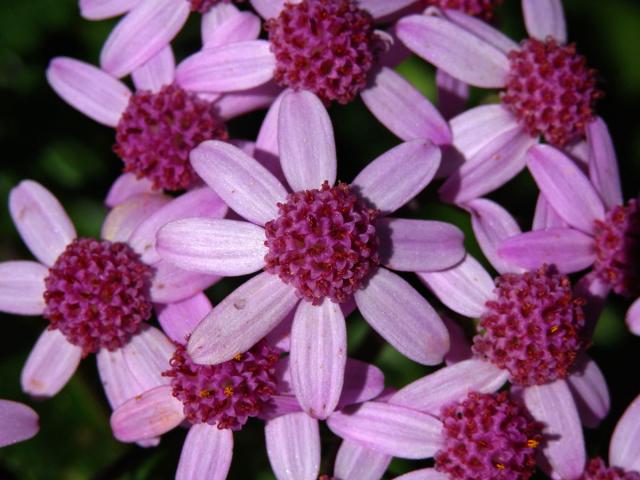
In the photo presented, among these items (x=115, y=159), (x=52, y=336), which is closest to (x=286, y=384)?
(x=52, y=336)

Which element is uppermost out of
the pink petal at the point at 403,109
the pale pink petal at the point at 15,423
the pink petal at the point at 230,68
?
the pink petal at the point at 230,68

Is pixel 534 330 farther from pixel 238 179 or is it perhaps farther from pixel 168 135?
pixel 168 135

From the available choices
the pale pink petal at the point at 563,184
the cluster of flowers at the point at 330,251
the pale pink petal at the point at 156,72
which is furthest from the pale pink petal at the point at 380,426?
the pale pink petal at the point at 156,72

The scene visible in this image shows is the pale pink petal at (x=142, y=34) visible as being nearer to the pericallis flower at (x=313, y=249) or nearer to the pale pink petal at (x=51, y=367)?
the pericallis flower at (x=313, y=249)

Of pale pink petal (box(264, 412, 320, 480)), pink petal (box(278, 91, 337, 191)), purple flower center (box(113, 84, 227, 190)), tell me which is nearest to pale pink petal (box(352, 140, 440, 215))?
pink petal (box(278, 91, 337, 191))

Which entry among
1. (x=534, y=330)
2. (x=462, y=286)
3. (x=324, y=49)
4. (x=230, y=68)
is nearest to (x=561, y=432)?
(x=534, y=330)

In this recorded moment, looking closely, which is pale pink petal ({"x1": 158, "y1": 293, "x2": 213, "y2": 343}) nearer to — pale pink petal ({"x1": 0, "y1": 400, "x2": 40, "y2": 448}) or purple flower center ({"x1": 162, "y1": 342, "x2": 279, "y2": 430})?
purple flower center ({"x1": 162, "y1": 342, "x2": 279, "y2": 430})
